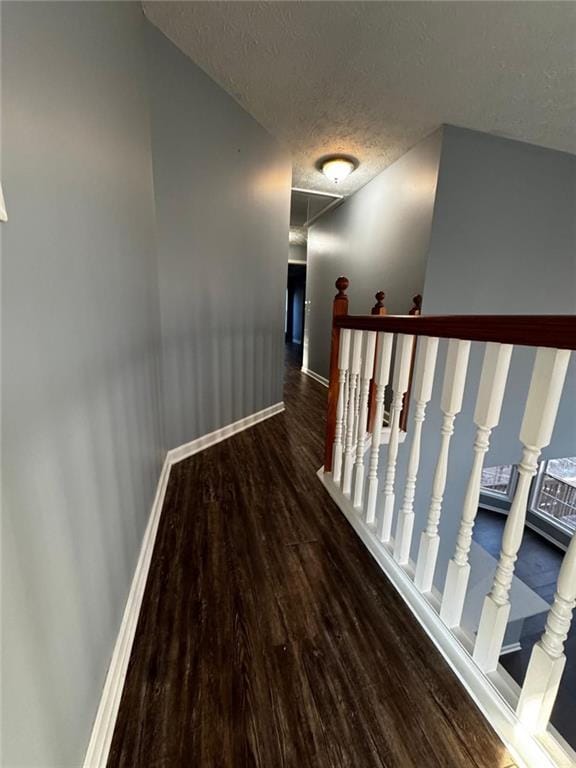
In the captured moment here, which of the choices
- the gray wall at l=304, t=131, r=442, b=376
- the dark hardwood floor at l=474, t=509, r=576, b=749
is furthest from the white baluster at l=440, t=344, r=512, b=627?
the dark hardwood floor at l=474, t=509, r=576, b=749

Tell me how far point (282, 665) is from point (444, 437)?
0.85m

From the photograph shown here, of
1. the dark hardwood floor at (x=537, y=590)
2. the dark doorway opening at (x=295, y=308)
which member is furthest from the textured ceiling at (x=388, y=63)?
the dark doorway opening at (x=295, y=308)

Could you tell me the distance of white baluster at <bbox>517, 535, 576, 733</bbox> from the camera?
65cm

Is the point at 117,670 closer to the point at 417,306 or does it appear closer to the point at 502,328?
the point at 502,328

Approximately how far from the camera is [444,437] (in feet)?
3.07

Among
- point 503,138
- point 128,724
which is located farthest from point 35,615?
point 503,138

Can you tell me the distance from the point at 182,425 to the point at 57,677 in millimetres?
1682

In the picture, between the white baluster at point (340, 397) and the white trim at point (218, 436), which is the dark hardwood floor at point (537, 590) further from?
the white trim at point (218, 436)

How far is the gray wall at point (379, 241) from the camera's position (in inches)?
109

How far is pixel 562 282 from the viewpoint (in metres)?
3.12

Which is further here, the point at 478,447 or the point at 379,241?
the point at 379,241

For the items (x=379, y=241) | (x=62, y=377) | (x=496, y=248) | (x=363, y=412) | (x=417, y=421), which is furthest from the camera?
(x=379, y=241)

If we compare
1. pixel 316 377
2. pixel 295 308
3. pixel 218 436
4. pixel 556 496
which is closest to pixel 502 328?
pixel 218 436

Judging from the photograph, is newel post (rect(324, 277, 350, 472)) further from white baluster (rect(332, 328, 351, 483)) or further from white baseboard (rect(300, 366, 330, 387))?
white baseboard (rect(300, 366, 330, 387))
